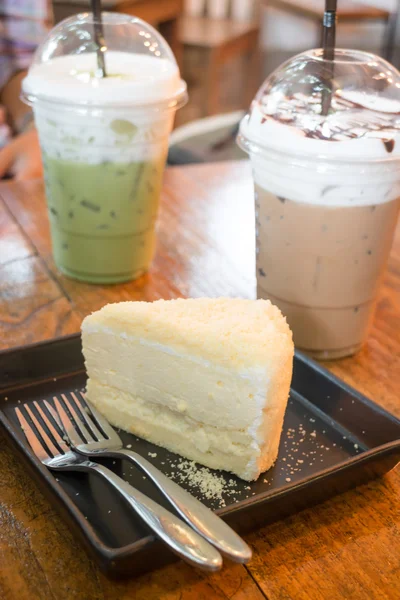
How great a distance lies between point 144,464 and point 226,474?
5.0 inches

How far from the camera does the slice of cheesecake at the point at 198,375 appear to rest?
2.79 ft

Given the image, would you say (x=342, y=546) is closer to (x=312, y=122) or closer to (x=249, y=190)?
(x=312, y=122)

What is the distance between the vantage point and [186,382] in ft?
2.98

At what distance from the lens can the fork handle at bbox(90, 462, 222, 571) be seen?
627mm

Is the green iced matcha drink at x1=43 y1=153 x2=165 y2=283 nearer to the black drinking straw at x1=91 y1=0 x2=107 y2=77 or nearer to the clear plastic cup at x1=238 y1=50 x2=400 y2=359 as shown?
the black drinking straw at x1=91 y1=0 x2=107 y2=77

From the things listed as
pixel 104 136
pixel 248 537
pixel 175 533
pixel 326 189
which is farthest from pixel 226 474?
pixel 104 136

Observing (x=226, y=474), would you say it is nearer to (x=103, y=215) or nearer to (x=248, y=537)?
(x=248, y=537)

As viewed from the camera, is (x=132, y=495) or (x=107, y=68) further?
(x=107, y=68)

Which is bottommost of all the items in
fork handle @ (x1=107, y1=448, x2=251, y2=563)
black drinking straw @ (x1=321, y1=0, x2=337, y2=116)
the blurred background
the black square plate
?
the blurred background

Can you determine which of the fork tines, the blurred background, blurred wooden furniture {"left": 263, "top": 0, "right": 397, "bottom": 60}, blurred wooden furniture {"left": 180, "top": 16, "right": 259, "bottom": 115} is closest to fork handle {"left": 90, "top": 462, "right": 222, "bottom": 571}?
the fork tines

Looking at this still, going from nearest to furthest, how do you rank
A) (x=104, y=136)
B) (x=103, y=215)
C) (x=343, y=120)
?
(x=343, y=120), (x=104, y=136), (x=103, y=215)

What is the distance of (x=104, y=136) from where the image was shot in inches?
49.3

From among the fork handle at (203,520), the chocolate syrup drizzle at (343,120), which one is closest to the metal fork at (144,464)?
the fork handle at (203,520)

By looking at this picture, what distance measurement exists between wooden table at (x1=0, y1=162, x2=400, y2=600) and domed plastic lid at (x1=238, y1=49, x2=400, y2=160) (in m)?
0.40
